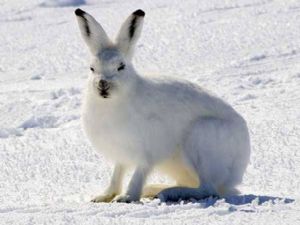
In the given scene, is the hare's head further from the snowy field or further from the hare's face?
the snowy field

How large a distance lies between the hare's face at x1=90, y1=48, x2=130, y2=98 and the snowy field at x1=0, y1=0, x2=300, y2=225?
2.17ft

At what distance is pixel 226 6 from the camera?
1248cm

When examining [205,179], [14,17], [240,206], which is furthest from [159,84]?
[14,17]

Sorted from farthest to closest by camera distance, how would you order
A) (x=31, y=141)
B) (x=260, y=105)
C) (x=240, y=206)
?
(x=260, y=105) → (x=31, y=141) → (x=240, y=206)

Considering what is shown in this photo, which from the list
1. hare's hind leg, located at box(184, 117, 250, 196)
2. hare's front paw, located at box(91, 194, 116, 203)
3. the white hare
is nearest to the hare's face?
the white hare

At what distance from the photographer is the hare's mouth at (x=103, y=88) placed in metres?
4.67

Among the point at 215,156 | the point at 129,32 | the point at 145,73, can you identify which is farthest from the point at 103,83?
the point at 215,156

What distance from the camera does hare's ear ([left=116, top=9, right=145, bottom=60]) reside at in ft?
16.1

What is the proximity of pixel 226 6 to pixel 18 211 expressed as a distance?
8513 mm

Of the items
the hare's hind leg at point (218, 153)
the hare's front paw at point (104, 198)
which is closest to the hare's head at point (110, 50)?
the hare's hind leg at point (218, 153)

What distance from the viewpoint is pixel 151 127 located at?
4910 mm

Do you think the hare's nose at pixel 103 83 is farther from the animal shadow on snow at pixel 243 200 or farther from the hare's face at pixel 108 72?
the animal shadow on snow at pixel 243 200

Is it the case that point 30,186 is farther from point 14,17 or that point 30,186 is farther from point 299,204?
point 14,17

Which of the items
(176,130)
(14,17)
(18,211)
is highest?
(14,17)
